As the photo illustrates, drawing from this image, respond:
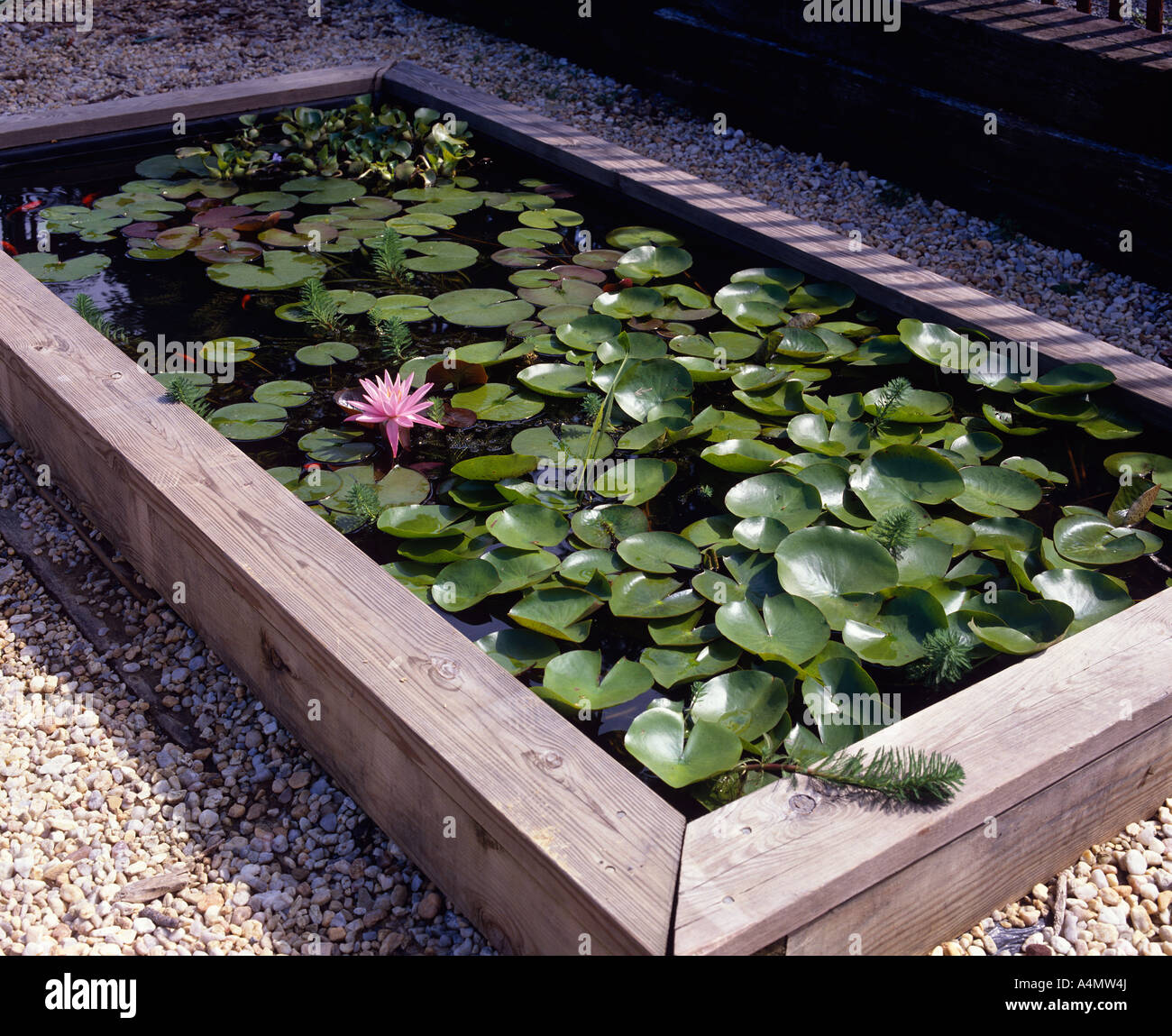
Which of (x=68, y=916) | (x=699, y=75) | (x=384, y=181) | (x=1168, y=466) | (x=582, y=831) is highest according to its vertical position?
(x=699, y=75)

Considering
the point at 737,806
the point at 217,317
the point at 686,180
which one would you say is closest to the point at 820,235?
the point at 686,180

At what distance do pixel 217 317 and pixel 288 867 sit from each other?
1423 millimetres

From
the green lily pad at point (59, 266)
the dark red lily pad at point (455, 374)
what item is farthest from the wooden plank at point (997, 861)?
the green lily pad at point (59, 266)

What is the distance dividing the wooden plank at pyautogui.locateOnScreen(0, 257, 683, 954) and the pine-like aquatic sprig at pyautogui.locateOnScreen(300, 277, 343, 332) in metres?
0.45

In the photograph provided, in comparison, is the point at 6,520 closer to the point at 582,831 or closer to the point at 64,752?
the point at 64,752

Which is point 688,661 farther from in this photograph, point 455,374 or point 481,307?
point 481,307

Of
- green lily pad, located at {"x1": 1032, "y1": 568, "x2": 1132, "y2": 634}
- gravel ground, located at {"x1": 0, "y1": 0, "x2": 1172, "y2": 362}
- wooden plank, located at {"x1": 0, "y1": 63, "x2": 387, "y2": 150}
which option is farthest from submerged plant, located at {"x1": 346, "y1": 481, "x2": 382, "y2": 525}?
wooden plank, located at {"x1": 0, "y1": 63, "x2": 387, "y2": 150}

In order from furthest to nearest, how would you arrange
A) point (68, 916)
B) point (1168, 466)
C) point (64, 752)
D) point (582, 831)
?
point (1168, 466), point (64, 752), point (68, 916), point (582, 831)

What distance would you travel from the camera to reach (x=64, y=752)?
1632 mm

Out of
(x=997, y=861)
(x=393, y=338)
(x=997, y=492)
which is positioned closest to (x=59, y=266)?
(x=393, y=338)

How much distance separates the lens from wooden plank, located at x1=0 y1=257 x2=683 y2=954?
44.4 inches

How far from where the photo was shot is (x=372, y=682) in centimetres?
132

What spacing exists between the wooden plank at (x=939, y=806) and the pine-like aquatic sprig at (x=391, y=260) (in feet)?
5.63

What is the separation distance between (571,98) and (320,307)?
89.4 inches
